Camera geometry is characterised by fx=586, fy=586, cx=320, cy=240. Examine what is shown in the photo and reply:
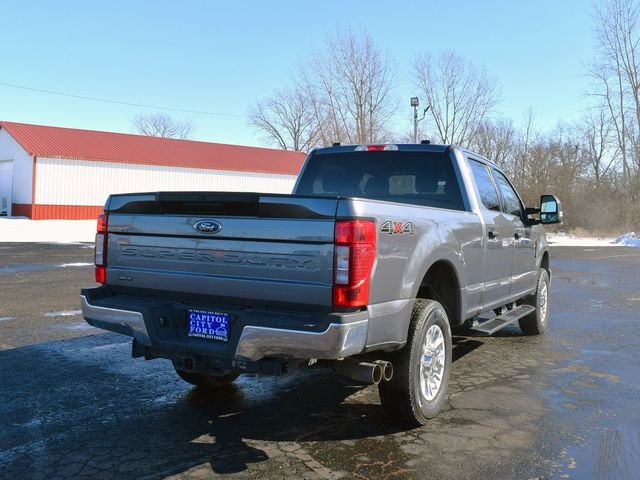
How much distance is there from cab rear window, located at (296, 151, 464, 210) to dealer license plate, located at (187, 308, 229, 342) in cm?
235

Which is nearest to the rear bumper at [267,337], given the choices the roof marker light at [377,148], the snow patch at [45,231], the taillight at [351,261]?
the taillight at [351,261]

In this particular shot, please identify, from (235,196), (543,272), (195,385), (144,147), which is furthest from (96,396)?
(144,147)

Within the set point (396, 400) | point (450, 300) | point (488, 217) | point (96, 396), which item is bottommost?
point (96, 396)

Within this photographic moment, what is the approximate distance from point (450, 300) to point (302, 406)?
143cm

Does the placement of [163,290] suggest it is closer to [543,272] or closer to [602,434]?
[602,434]

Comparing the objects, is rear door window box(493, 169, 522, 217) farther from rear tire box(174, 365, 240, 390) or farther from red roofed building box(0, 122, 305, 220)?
red roofed building box(0, 122, 305, 220)

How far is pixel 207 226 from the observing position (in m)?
3.64

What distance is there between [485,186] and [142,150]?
124 feet

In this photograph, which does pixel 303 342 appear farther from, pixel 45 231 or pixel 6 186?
pixel 6 186

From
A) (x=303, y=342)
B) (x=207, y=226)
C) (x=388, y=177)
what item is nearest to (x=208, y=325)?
(x=207, y=226)

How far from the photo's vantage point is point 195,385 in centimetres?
494

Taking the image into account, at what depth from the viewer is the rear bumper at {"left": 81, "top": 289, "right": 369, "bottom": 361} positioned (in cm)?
318

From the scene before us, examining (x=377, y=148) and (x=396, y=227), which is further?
(x=377, y=148)

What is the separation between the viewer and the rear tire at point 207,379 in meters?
4.77
